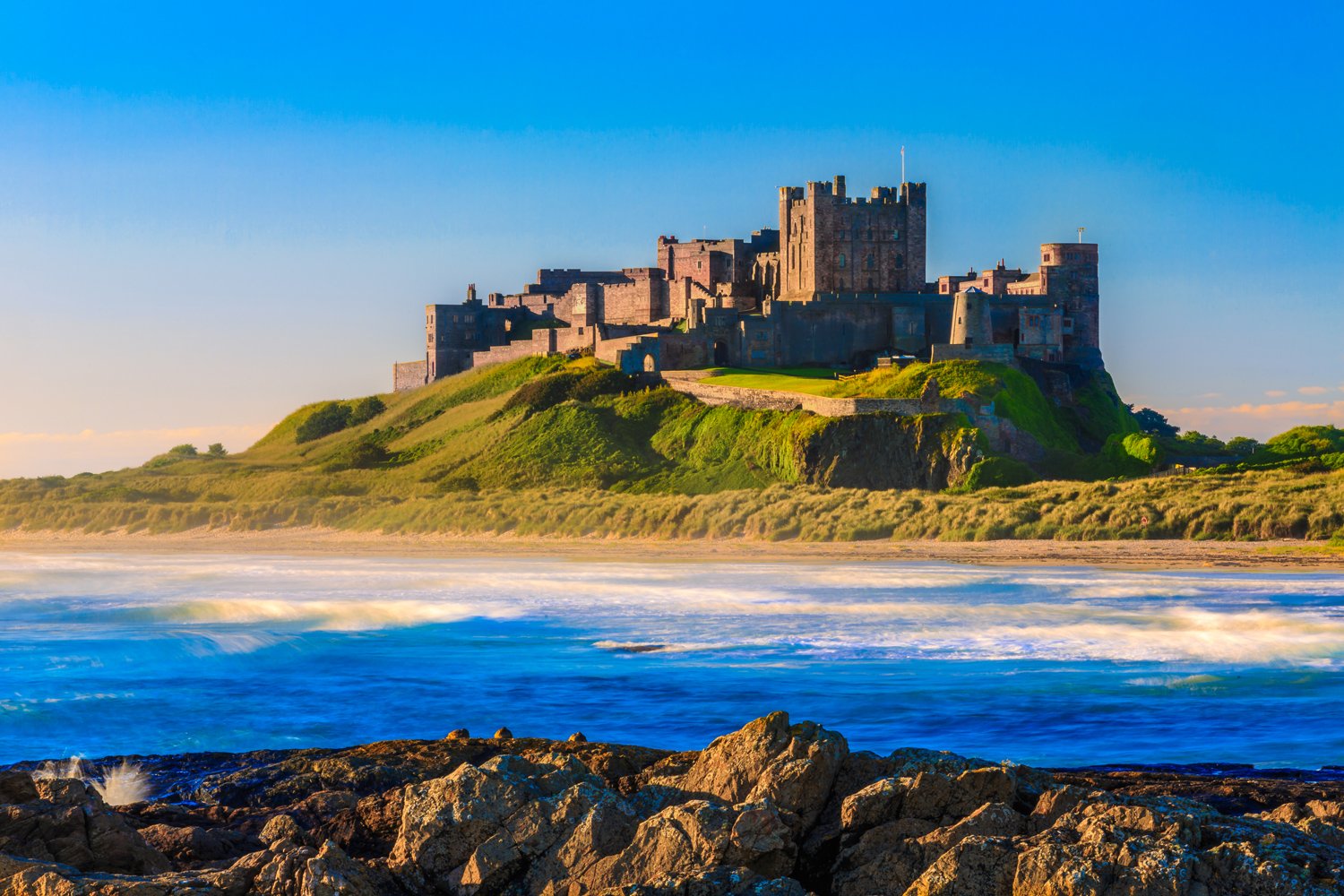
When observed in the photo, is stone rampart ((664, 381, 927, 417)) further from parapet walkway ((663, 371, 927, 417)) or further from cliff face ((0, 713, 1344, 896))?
cliff face ((0, 713, 1344, 896))

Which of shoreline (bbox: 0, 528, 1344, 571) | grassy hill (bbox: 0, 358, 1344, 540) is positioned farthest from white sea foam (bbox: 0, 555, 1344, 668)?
grassy hill (bbox: 0, 358, 1344, 540)

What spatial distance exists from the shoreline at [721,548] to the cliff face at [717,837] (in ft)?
87.0

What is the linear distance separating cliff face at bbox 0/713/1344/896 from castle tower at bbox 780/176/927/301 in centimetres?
5898

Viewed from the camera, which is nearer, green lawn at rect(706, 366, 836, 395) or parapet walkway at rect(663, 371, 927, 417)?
parapet walkway at rect(663, 371, 927, 417)

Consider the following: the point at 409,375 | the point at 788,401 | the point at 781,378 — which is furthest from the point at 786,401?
the point at 409,375

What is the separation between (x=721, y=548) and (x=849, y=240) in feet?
94.1

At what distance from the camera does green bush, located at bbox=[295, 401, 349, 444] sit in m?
84.2

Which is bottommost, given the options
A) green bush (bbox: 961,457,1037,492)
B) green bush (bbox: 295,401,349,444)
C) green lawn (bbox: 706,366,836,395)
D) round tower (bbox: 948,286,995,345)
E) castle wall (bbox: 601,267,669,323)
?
green bush (bbox: 961,457,1037,492)

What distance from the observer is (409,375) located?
86562 mm

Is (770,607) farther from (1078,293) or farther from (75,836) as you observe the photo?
(1078,293)

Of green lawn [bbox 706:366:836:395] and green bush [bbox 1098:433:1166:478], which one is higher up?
green lawn [bbox 706:366:836:395]

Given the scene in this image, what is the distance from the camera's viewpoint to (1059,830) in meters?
9.24

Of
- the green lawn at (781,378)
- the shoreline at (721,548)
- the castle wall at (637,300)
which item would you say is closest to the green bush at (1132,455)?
the green lawn at (781,378)

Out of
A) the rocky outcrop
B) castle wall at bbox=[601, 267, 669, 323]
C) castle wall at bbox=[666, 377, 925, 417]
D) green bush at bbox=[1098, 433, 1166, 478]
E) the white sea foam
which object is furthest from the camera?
castle wall at bbox=[601, 267, 669, 323]
